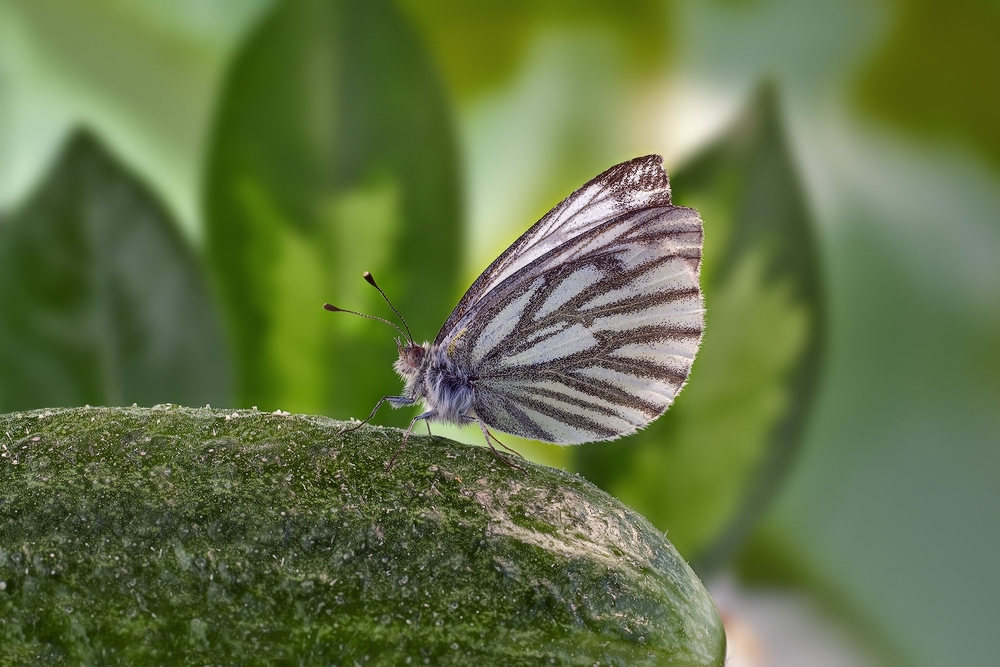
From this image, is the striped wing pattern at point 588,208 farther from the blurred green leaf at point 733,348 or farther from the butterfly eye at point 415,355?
the blurred green leaf at point 733,348

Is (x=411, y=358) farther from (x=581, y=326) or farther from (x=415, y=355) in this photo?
(x=581, y=326)

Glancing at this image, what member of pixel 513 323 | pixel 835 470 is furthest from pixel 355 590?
pixel 835 470

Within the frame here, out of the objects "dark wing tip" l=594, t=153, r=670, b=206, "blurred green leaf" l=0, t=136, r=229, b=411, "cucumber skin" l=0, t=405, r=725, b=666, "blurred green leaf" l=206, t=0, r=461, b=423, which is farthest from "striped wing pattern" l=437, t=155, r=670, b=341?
"blurred green leaf" l=0, t=136, r=229, b=411

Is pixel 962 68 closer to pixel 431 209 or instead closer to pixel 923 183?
pixel 923 183

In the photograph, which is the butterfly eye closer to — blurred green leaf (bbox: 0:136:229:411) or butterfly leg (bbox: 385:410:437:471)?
butterfly leg (bbox: 385:410:437:471)

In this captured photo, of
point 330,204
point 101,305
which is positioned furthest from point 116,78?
point 330,204
